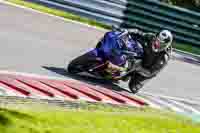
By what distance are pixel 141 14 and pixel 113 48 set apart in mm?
8394

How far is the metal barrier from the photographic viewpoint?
21.3 m

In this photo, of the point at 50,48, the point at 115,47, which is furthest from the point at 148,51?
the point at 50,48

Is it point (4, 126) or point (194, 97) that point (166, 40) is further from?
point (4, 126)

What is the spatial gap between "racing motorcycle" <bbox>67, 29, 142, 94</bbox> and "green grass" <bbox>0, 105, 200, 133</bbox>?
191 centimetres

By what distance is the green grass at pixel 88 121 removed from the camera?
8.74m

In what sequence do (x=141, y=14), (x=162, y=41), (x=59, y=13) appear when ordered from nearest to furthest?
(x=162, y=41) < (x=59, y=13) < (x=141, y=14)

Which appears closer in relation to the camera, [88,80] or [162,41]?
[88,80]

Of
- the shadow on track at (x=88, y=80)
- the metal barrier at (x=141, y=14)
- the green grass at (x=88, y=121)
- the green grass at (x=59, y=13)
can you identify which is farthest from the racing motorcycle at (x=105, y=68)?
the metal barrier at (x=141, y=14)

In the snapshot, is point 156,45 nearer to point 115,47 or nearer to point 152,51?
point 152,51

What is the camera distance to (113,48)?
14.2 m

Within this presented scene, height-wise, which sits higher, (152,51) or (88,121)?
(152,51)

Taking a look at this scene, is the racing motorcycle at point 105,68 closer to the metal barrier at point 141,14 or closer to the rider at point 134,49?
the rider at point 134,49

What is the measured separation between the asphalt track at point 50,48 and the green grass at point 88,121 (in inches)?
98.6

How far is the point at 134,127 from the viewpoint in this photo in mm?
10320
